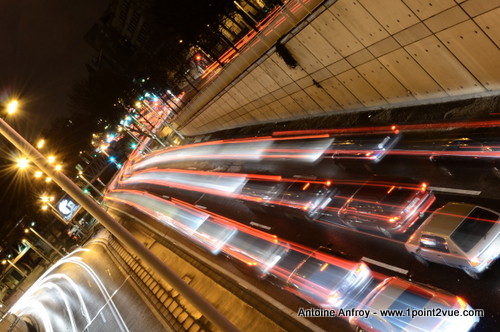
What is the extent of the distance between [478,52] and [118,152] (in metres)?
68.3

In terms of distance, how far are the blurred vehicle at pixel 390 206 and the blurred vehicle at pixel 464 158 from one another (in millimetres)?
1400

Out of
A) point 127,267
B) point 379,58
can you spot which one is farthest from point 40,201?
point 379,58

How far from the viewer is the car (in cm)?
846

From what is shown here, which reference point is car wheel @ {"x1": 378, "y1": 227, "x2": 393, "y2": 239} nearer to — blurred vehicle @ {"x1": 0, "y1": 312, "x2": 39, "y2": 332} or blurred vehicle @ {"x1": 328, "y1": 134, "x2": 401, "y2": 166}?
blurred vehicle @ {"x1": 328, "y1": 134, "x2": 401, "y2": 166}

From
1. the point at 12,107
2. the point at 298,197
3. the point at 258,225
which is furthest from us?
the point at 258,225

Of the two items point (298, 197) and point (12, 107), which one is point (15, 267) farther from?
point (298, 197)

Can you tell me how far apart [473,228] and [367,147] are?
690 centimetres

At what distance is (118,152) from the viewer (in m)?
70.9

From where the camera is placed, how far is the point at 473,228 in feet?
28.9

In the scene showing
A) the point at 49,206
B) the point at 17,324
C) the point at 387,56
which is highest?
the point at 387,56

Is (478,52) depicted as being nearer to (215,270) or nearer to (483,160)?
(483,160)

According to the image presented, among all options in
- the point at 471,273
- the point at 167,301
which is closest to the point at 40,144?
the point at 167,301

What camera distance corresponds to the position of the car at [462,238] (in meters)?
8.46

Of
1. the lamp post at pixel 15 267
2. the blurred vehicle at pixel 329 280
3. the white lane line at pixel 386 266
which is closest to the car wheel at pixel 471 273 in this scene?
the white lane line at pixel 386 266
